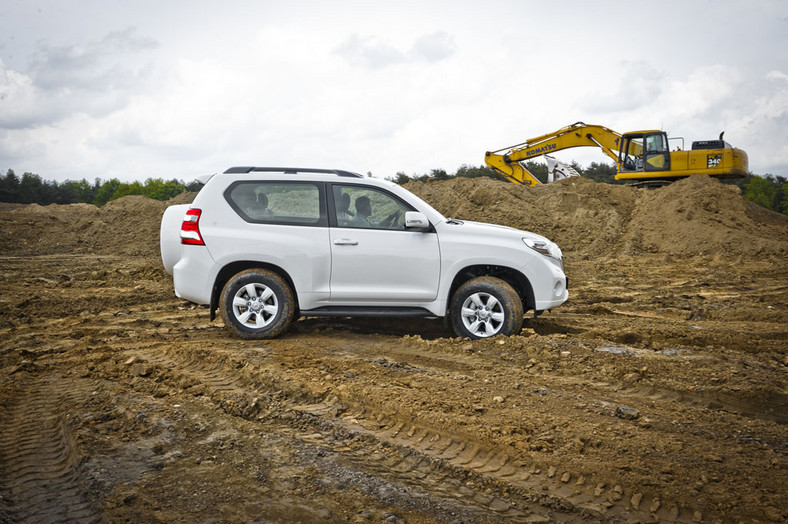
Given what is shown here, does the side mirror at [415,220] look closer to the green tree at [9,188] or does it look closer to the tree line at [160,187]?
the tree line at [160,187]

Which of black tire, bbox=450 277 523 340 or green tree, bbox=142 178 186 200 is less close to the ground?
green tree, bbox=142 178 186 200

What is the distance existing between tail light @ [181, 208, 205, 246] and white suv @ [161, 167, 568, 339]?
0.01m

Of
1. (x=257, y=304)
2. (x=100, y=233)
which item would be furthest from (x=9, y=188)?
(x=257, y=304)

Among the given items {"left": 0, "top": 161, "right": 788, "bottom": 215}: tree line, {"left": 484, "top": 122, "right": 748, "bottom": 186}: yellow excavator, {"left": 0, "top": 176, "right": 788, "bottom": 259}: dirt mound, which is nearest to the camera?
{"left": 0, "top": 176, "right": 788, "bottom": 259}: dirt mound

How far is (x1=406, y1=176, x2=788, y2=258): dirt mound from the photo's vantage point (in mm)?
17188

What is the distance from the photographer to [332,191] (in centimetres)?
695

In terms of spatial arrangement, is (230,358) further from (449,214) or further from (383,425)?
(449,214)

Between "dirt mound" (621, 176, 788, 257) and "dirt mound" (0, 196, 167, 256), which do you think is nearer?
"dirt mound" (621, 176, 788, 257)

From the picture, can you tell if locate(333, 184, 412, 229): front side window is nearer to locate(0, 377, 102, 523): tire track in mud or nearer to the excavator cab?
locate(0, 377, 102, 523): tire track in mud

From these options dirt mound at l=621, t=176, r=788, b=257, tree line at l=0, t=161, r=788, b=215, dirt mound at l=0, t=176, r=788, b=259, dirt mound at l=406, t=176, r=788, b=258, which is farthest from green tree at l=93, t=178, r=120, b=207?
dirt mound at l=621, t=176, r=788, b=257

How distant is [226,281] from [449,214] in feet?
52.7

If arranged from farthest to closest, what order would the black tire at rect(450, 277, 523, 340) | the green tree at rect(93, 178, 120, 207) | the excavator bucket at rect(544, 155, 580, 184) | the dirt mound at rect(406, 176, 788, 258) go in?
1. the green tree at rect(93, 178, 120, 207)
2. the excavator bucket at rect(544, 155, 580, 184)
3. the dirt mound at rect(406, 176, 788, 258)
4. the black tire at rect(450, 277, 523, 340)

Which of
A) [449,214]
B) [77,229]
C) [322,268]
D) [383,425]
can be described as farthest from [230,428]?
[77,229]

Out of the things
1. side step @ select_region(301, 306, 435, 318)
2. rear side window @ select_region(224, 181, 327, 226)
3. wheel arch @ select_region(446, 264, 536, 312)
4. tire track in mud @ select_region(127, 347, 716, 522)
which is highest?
rear side window @ select_region(224, 181, 327, 226)
